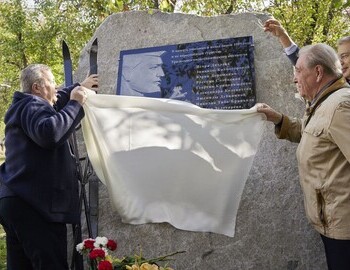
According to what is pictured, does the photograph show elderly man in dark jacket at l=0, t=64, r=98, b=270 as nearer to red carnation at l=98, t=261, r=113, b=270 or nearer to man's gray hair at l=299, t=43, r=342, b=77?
red carnation at l=98, t=261, r=113, b=270

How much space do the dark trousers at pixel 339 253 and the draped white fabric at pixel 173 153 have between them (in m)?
1.05

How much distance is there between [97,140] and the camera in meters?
3.63

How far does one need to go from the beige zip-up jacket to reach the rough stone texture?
1045mm

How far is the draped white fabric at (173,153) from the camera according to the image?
3.60m

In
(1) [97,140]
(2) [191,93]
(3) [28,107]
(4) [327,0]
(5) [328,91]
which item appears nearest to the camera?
(5) [328,91]

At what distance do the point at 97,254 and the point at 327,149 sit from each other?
1.47 metres

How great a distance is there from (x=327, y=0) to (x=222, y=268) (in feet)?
22.1

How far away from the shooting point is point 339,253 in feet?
8.61

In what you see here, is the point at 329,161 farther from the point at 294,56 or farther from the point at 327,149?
the point at 294,56

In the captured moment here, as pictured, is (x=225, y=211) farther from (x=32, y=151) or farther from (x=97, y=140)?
(x=32, y=151)

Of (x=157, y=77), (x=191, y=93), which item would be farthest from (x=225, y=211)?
(x=157, y=77)

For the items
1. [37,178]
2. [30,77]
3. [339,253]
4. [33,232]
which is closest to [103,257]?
[33,232]

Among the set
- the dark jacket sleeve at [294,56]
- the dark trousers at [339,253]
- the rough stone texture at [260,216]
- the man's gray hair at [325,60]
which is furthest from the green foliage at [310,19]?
the dark trousers at [339,253]

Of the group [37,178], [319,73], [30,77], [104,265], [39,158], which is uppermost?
[319,73]
